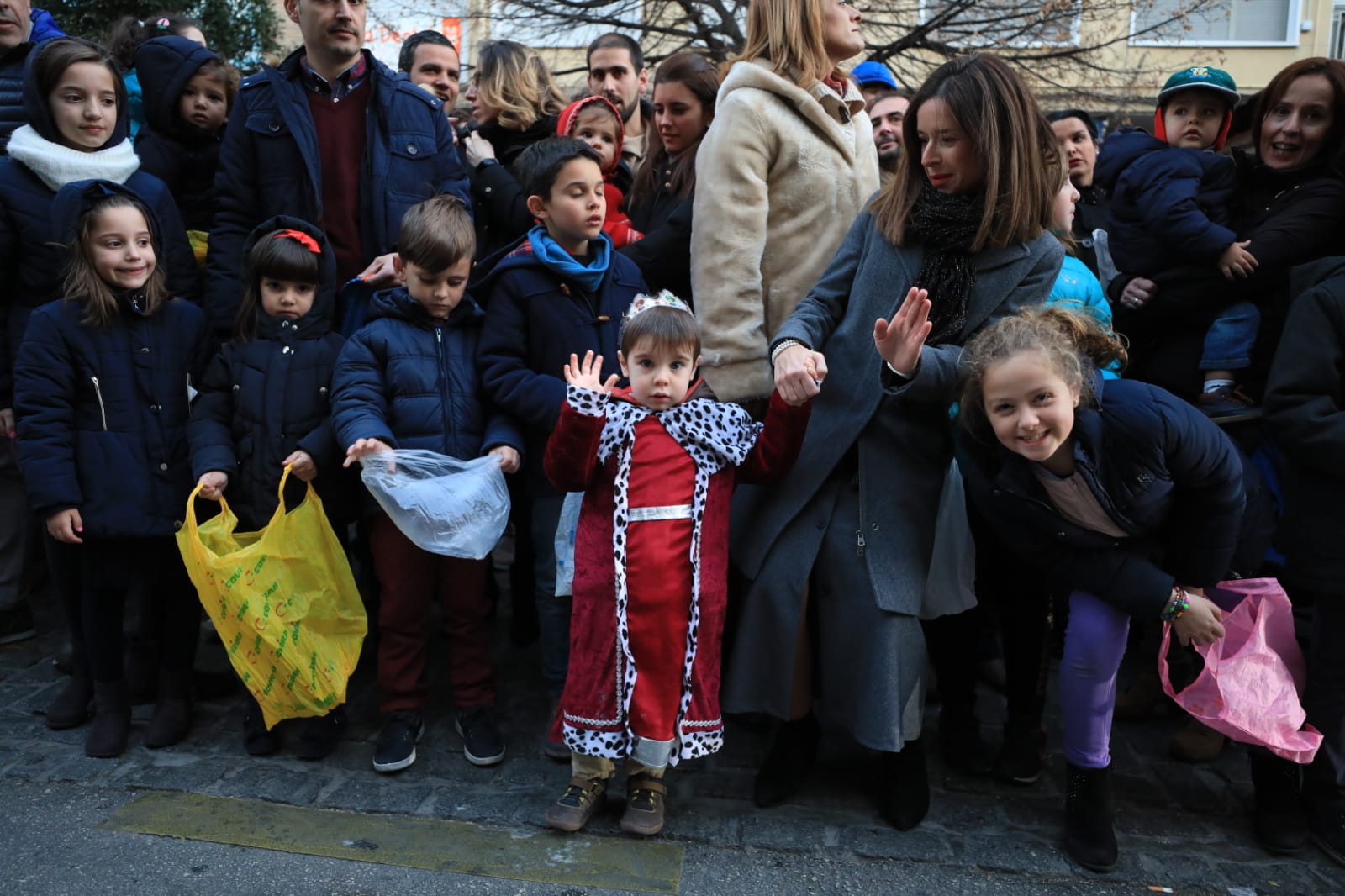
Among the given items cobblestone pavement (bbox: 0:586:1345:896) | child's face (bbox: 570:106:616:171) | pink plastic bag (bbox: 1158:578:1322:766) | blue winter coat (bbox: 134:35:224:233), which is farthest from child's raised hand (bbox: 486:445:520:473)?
pink plastic bag (bbox: 1158:578:1322:766)

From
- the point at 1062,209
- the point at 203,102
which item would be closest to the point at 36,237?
the point at 203,102

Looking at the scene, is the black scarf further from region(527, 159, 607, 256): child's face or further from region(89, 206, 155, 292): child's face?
region(89, 206, 155, 292): child's face

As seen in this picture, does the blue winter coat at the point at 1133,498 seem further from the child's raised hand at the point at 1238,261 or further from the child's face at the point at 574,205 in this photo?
the child's face at the point at 574,205

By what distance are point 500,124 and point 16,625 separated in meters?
3.05

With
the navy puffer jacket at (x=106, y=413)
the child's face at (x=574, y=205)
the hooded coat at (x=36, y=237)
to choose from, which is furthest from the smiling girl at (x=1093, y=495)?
the hooded coat at (x=36, y=237)

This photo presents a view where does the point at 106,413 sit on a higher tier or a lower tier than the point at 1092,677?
higher

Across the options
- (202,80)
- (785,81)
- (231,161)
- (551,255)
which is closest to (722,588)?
(551,255)

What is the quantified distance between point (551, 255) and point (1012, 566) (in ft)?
6.14

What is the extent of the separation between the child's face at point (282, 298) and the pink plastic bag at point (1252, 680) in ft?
9.76

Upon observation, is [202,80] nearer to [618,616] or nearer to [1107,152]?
[618,616]

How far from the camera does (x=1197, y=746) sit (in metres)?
3.60

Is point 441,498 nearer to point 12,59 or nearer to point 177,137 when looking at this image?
point 177,137

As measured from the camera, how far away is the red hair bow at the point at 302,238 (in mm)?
3625

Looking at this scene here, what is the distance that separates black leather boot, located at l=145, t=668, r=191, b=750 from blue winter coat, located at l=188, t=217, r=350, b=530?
24.9 inches
